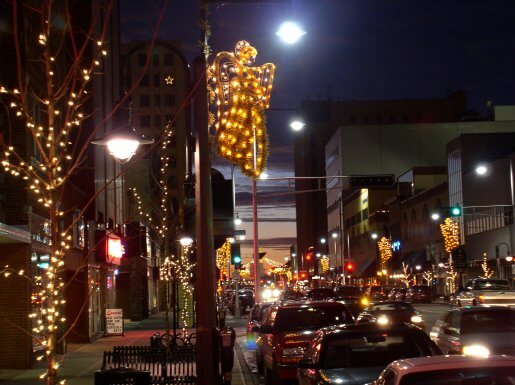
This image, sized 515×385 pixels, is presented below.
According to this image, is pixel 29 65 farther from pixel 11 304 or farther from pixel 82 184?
pixel 82 184

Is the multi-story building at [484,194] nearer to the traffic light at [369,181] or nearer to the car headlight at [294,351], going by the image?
the traffic light at [369,181]

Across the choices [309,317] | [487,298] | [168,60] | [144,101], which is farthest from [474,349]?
[168,60]

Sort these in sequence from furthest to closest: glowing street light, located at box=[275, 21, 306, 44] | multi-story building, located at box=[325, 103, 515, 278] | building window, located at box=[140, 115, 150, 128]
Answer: multi-story building, located at box=[325, 103, 515, 278], building window, located at box=[140, 115, 150, 128], glowing street light, located at box=[275, 21, 306, 44]

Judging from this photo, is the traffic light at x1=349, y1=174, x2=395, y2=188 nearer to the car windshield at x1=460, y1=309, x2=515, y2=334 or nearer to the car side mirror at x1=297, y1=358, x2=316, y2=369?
the car windshield at x1=460, y1=309, x2=515, y2=334

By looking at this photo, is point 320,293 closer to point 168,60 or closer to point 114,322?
point 114,322

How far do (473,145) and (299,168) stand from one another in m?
117

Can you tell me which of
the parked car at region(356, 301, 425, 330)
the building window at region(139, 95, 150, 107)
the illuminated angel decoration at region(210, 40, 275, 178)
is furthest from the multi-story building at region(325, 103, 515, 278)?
the illuminated angel decoration at region(210, 40, 275, 178)

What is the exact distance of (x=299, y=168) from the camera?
197 metres

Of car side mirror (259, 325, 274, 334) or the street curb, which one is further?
the street curb

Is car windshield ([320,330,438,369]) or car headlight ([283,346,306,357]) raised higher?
car windshield ([320,330,438,369])

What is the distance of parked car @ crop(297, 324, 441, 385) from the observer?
11727 millimetres

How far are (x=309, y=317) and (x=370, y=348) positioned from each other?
6.56 metres

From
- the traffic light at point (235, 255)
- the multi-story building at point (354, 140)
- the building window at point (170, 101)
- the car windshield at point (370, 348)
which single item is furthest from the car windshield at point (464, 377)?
the building window at point (170, 101)

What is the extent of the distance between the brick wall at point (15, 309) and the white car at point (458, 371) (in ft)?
53.0
